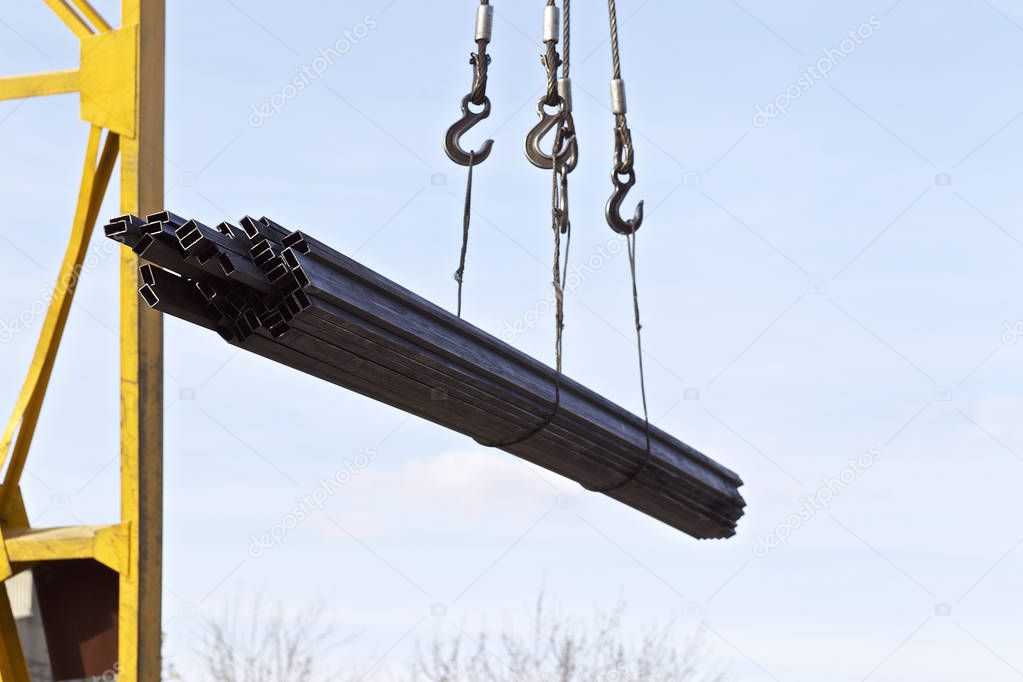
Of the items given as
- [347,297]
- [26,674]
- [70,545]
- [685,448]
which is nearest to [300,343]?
[347,297]

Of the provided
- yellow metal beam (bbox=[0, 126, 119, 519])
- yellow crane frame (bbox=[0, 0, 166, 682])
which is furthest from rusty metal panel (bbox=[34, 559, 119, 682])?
yellow metal beam (bbox=[0, 126, 119, 519])

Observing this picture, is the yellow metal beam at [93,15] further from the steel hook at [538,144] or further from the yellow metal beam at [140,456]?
the steel hook at [538,144]

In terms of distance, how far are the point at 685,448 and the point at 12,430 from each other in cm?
375

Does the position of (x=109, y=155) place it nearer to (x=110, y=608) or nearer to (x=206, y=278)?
(x=110, y=608)

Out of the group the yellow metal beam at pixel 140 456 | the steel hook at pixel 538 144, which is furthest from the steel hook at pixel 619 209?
the yellow metal beam at pixel 140 456

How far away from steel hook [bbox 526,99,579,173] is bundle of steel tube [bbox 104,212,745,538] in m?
0.78

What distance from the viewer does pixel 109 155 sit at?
710 centimetres

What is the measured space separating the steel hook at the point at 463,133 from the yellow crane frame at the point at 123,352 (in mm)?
2623

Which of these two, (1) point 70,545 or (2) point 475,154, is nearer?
(2) point 475,154

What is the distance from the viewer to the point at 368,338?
13.8 ft

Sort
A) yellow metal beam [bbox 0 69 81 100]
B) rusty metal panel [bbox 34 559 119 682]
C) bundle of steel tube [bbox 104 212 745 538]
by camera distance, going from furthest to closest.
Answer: yellow metal beam [bbox 0 69 81 100], rusty metal panel [bbox 34 559 119 682], bundle of steel tube [bbox 104 212 745 538]

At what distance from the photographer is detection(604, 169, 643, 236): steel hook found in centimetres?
567

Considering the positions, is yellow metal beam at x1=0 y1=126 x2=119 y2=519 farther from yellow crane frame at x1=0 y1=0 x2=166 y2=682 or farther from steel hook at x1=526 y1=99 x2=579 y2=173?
steel hook at x1=526 y1=99 x2=579 y2=173

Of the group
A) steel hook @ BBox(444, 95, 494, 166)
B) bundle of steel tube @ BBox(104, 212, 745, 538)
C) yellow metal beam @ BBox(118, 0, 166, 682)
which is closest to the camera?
bundle of steel tube @ BBox(104, 212, 745, 538)
